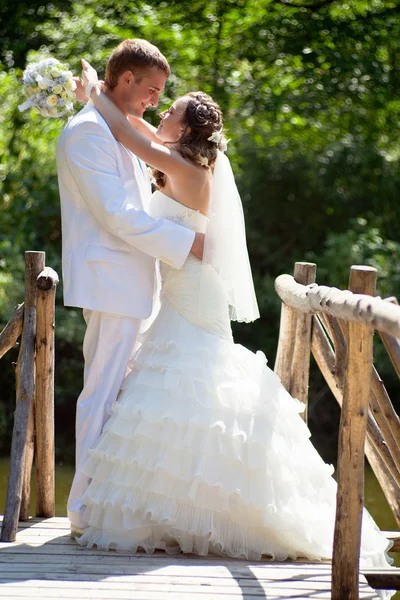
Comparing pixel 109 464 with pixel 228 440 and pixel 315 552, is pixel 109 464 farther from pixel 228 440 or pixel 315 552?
pixel 315 552

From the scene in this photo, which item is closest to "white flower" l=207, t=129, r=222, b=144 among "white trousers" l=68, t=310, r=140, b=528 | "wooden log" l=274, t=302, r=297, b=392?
"white trousers" l=68, t=310, r=140, b=528

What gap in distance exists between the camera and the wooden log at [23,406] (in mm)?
3516

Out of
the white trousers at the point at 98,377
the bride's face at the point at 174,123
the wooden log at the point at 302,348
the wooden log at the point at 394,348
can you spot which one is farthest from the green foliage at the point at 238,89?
the wooden log at the point at 394,348

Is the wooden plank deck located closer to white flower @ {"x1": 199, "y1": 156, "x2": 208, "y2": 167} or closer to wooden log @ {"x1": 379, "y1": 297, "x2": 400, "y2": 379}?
wooden log @ {"x1": 379, "y1": 297, "x2": 400, "y2": 379}

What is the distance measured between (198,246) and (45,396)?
3.34ft

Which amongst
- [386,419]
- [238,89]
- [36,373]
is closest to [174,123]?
[36,373]

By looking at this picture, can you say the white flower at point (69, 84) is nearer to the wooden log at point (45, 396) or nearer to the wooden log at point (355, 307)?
the wooden log at point (45, 396)

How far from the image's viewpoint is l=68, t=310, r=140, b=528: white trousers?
350 centimetres

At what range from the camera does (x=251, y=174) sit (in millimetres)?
9844

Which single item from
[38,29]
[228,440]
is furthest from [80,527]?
[38,29]

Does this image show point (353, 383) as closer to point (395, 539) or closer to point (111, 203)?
point (111, 203)

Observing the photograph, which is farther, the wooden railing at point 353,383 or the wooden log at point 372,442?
the wooden log at point 372,442

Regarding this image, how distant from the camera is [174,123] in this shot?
3711mm

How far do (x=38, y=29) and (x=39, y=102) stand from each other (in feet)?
17.5
